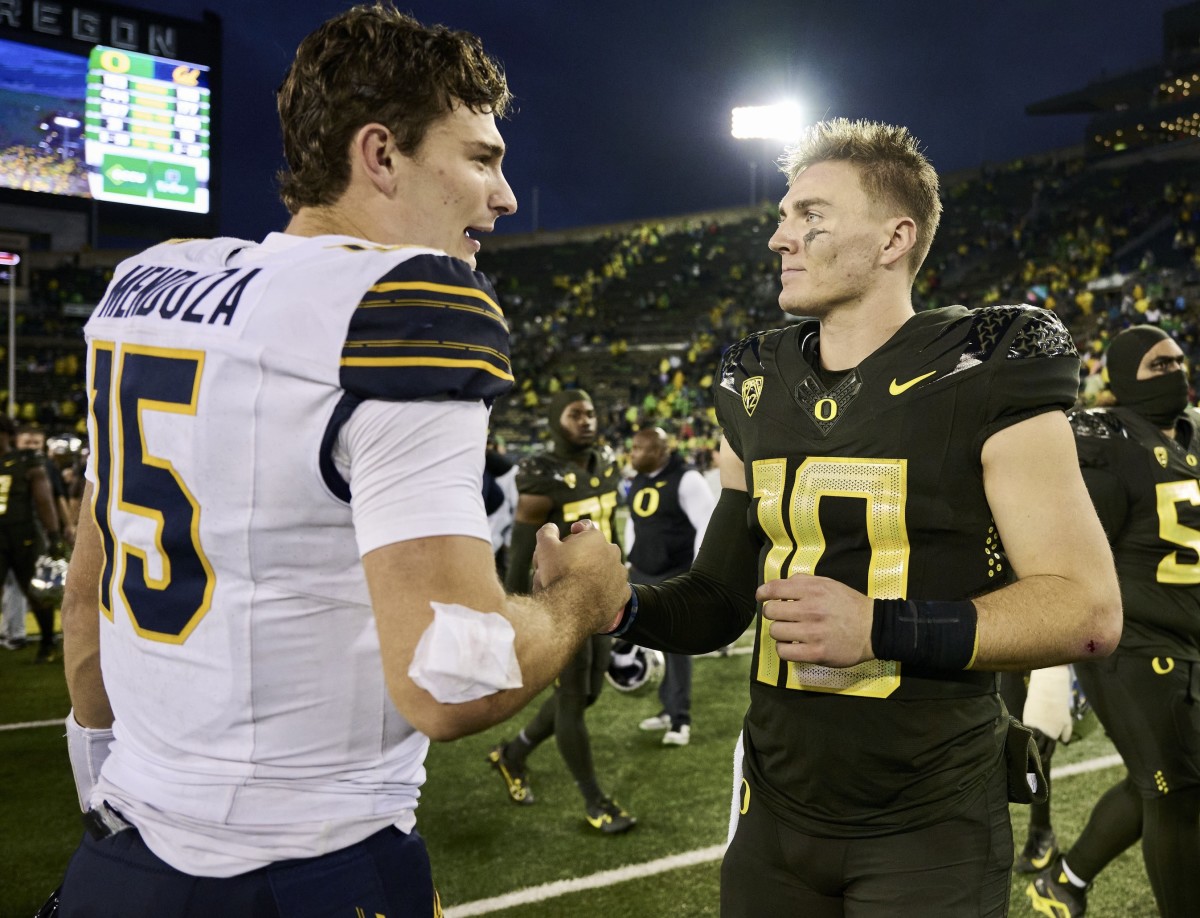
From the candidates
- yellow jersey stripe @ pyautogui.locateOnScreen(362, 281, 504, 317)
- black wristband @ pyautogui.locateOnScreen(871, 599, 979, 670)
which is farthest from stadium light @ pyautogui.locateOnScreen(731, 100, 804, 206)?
yellow jersey stripe @ pyautogui.locateOnScreen(362, 281, 504, 317)

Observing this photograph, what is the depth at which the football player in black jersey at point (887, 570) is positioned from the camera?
1.72 meters

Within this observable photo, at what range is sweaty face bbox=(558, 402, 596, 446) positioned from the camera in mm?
6031

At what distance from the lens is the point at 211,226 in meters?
23.2

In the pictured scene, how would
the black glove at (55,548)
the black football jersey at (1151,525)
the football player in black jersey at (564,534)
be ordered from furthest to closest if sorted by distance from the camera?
the black glove at (55,548)
the football player in black jersey at (564,534)
the black football jersey at (1151,525)

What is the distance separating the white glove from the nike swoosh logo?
288 cm

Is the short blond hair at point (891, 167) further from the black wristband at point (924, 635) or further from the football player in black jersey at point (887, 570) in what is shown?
the black wristband at point (924, 635)

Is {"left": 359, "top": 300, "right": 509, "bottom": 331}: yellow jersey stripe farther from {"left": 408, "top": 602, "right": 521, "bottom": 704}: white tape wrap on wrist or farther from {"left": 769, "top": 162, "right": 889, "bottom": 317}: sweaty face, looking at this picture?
{"left": 769, "top": 162, "right": 889, "bottom": 317}: sweaty face

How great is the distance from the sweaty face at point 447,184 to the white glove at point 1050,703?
Result: 377 cm

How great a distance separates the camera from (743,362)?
93.5 inches

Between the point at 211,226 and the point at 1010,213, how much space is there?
22736 millimetres

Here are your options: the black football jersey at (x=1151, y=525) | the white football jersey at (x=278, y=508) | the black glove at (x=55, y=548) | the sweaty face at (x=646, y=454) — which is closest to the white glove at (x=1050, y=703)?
the black football jersey at (x=1151, y=525)

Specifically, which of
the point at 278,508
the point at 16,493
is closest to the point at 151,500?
the point at 278,508

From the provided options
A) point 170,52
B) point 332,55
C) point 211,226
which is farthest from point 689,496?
point 170,52

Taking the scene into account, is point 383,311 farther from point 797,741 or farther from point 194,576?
point 797,741
